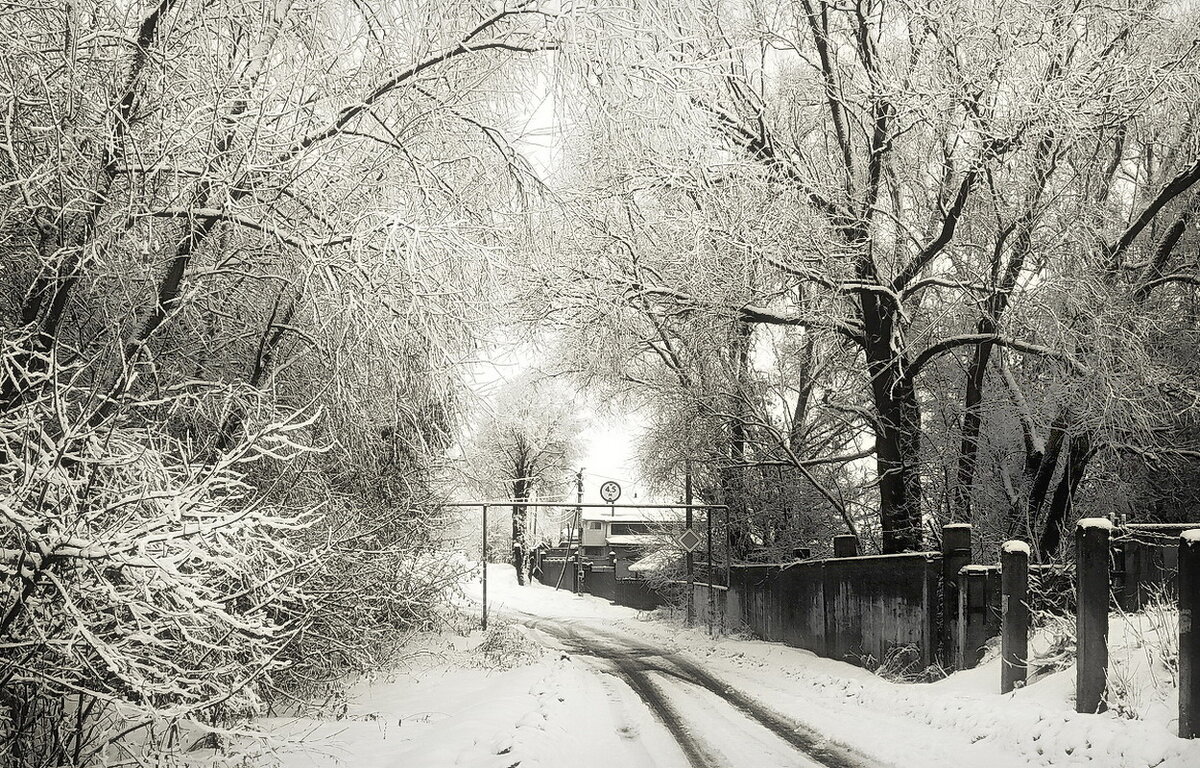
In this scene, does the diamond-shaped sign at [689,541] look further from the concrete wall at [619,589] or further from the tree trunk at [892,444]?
the tree trunk at [892,444]

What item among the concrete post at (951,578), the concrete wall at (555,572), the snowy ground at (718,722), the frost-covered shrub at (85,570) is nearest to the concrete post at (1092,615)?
the snowy ground at (718,722)

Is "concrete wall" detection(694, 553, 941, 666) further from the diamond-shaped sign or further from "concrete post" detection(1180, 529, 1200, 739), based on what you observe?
"concrete post" detection(1180, 529, 1200, 739)

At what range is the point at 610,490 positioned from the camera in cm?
4400

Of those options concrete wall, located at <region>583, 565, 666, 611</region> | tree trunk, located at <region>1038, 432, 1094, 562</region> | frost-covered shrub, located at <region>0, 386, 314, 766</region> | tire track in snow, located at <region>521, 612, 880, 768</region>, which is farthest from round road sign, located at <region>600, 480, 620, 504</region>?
frost-covered shrub, located at <region>0, 386, 314, 766</region>

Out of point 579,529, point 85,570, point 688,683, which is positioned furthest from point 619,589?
point 85,570

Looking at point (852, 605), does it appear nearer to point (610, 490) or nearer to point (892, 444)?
point (892, 444)

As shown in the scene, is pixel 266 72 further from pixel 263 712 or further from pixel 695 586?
pixel 695 586

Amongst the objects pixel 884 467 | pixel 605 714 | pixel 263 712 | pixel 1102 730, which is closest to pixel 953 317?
pixel 884 467

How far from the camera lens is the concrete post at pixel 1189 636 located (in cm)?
571

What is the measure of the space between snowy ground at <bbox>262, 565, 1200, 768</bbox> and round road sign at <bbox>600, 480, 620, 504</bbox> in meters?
28.5

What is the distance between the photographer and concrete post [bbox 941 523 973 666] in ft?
35.0

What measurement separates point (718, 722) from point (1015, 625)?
2895 mm

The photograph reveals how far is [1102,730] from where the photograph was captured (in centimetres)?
630

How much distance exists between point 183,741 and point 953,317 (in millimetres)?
12834
